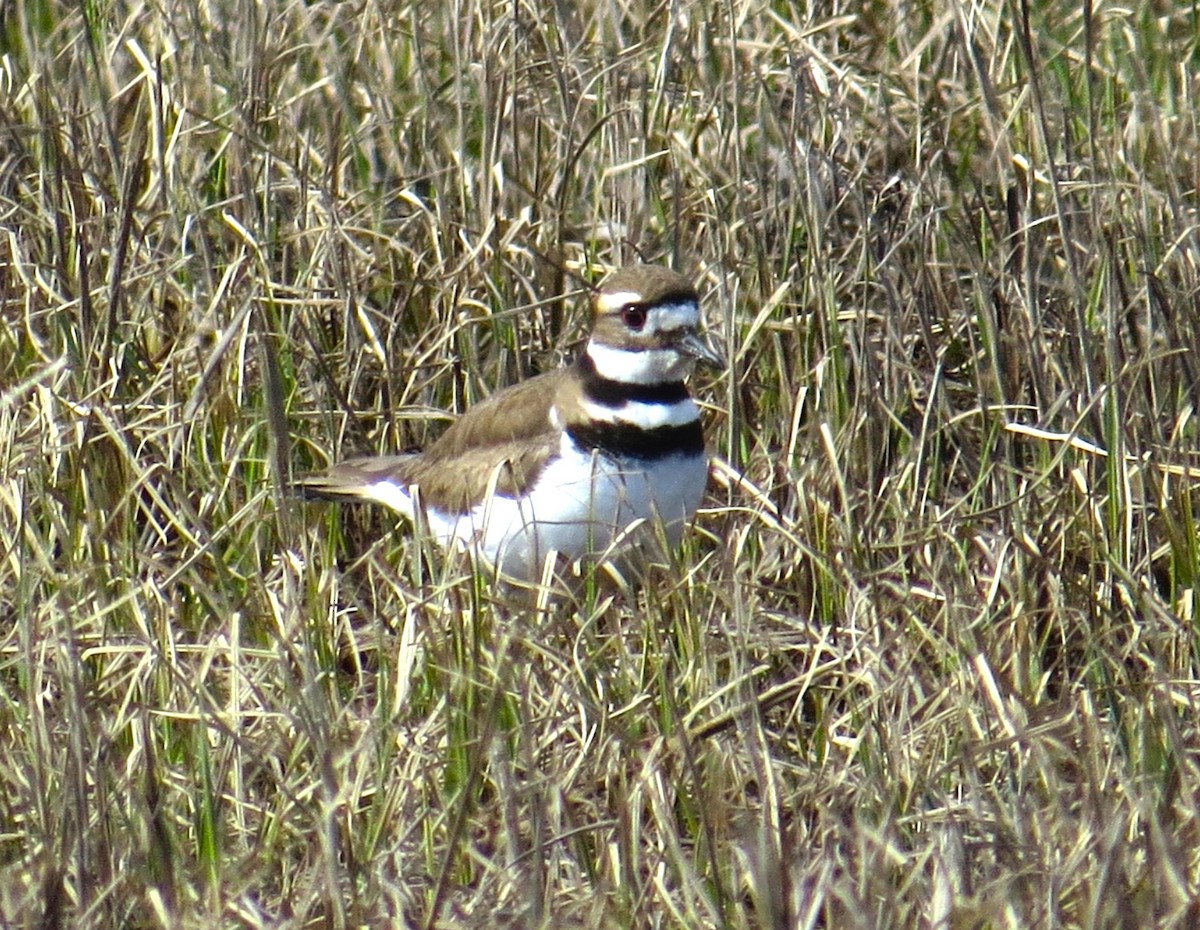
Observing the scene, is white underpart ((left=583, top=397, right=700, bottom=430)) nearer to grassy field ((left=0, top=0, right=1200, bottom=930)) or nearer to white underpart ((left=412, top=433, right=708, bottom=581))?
white underpart ((left=412, top=433, right=708, bottom=581))

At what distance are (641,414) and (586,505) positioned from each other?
0.23 m

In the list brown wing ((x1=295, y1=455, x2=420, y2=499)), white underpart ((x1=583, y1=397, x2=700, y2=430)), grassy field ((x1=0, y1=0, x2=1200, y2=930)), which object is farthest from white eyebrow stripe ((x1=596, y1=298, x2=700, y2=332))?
brown wing ((x1=295, y1=455, x2=420, y2=499))

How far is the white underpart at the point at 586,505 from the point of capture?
162 inches

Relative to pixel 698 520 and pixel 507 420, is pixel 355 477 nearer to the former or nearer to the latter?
pixel 507 420

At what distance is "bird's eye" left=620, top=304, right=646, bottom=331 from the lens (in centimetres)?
424

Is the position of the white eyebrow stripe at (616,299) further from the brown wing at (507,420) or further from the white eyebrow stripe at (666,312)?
the brown wing at (507,420)

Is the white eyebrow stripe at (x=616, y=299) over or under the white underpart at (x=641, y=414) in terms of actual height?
over

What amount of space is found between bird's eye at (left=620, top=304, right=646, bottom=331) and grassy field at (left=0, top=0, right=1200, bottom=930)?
33cm

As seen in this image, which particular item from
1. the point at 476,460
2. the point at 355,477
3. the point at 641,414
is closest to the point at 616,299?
the point at 641,414

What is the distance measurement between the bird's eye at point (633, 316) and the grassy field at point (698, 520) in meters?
0.33

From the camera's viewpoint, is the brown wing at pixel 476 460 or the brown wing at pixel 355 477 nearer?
the brown wing at pixel 476 460

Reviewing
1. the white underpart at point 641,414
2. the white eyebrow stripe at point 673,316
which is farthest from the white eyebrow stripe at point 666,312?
the white underpart at point 641,414

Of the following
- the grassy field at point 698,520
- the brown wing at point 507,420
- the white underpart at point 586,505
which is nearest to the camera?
the grassy field at point 698,520

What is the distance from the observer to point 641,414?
13.8ft
